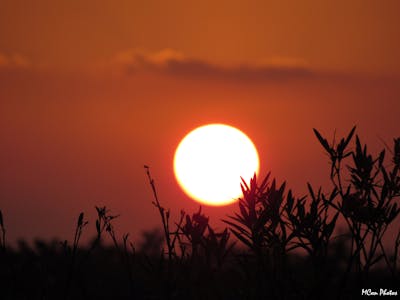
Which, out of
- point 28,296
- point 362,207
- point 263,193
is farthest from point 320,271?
point 28,296

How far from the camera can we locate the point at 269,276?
191 inches

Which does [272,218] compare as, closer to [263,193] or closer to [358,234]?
[263,193]

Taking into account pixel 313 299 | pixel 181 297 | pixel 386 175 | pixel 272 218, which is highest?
pixel 386 175

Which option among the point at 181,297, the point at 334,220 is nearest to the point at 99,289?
the point at 181,297

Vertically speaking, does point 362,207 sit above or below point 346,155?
below

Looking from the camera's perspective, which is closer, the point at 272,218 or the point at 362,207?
the point at 362,207

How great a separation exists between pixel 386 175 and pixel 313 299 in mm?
1373

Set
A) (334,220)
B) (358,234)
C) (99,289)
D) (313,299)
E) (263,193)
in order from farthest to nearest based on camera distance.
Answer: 1. (99,289)
2. (263,193)
3. (334,220)
4. (358,234)
5. (313,299)

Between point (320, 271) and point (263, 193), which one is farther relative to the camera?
point (263, 193)

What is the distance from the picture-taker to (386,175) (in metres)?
5.52

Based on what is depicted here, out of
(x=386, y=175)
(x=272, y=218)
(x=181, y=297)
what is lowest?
(x=181, y=297)

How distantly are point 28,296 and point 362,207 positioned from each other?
260 centimetres

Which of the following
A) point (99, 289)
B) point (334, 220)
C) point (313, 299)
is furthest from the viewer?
point (99, 289)

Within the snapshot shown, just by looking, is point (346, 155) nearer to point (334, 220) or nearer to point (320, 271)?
point (334, 220)
